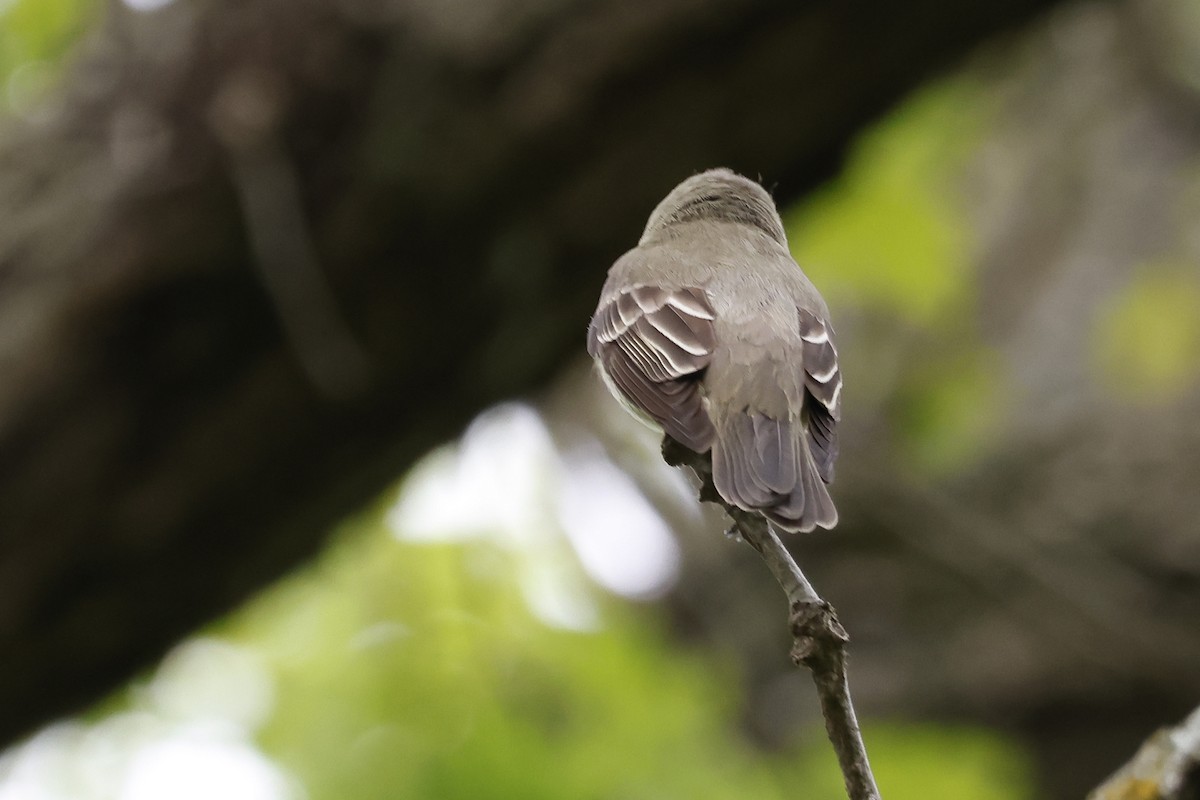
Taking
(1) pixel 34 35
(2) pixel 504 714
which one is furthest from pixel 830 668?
(1) pixel 34 35

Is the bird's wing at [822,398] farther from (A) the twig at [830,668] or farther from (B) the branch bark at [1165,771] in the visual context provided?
(A) the twig at [830,668]

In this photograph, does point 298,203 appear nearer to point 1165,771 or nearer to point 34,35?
point 34,35

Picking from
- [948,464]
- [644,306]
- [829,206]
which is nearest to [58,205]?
[644,306]

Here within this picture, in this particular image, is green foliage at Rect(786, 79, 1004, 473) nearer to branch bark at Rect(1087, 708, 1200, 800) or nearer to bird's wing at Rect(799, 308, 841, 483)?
bird's wing at Rect(799, 308, 841, 483)

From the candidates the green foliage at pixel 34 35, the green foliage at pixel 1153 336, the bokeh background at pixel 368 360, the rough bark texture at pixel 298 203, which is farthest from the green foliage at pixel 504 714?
the green foliage at pixel 1153 336

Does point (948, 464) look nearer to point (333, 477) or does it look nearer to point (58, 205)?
point (333, 477)

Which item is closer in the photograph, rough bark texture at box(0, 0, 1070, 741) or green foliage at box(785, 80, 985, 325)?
rough bark texture at box(0, 0, 1070, 741)

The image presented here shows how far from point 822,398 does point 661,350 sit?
1.34 ft

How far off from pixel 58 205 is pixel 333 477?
1.12 meters

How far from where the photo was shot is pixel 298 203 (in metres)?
3.96

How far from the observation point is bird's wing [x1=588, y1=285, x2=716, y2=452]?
299cm

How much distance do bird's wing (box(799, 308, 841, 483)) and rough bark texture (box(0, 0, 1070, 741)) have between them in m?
1.05

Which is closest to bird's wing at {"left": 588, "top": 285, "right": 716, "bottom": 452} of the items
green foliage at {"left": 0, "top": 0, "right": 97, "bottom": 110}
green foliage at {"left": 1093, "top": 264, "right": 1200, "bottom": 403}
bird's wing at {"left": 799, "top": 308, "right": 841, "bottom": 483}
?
bird's wing at {"left": 799, "top": 308, "right": 841, "bottom": 483}

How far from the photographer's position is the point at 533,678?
13.1 ft
